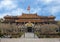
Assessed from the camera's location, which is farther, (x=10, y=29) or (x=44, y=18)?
(x=44, y=18)

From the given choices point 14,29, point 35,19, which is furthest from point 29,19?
point 14,29

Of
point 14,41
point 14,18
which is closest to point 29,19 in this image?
point 14,18

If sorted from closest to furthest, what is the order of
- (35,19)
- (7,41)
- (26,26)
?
1. (7,41)
2. (26,26)
3. (35,19)

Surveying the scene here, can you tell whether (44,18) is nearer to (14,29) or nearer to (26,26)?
(26,26)

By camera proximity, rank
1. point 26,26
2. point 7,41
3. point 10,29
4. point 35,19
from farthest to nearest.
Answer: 1. point 35,19
2. point 26,26
3. point 10,29
4. point 7,41

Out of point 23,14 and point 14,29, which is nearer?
point 14,29

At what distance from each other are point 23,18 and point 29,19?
3.25 metres

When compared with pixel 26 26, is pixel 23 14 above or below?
above

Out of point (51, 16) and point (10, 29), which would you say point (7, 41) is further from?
point (51, 16)

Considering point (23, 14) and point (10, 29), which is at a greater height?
point (23, 14)

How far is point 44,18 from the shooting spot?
8750cm

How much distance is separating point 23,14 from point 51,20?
14293 millimetres

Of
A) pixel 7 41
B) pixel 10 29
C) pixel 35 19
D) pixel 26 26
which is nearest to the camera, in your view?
pixel 7 41

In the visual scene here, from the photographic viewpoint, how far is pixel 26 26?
7512 cm
